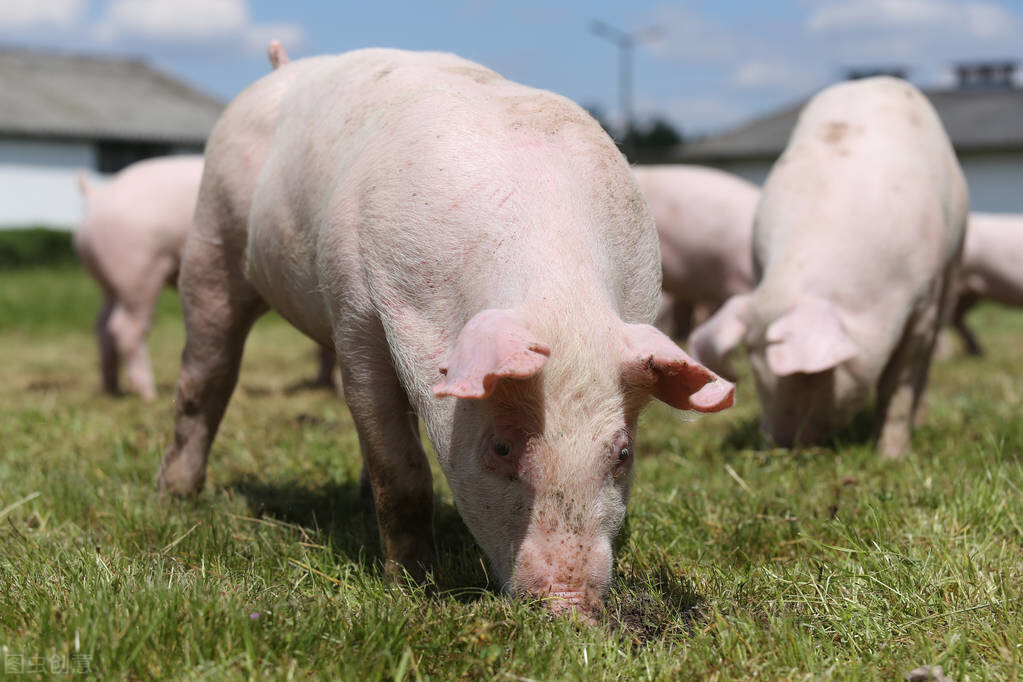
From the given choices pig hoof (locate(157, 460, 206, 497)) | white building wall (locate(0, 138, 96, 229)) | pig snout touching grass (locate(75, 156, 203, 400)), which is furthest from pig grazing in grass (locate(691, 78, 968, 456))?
white building wall (locate(0, 138, 96, 229))

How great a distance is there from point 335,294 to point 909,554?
1.79 metres

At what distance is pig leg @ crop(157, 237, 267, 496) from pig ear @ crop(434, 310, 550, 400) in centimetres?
193

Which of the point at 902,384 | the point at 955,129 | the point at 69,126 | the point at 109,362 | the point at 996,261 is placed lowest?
the point at 955,129

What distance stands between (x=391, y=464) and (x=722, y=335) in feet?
7.43

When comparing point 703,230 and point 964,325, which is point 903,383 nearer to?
point 703,230

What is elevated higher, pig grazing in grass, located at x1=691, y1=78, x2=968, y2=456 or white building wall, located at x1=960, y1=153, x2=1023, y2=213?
pig grazing in grass, located at x1=691, y1=78, x2=968, y2=456

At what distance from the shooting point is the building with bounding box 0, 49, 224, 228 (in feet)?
89.6

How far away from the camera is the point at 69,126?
28.1 meters

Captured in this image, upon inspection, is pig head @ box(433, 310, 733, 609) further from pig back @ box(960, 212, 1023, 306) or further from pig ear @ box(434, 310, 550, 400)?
pig back @ box(960, 212, 1023, 306)

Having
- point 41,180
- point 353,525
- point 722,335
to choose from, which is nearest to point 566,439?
point 353,525

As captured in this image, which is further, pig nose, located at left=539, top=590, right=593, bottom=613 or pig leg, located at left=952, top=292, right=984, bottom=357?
pig leg, located at left=952, top=292, right=984, bottom=357

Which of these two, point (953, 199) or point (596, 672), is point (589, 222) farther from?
point (953, 199)

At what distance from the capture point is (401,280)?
275cm

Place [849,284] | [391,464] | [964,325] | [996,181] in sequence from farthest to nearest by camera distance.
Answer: [996,181] → [964,325] → [849,284] → [391,464]
